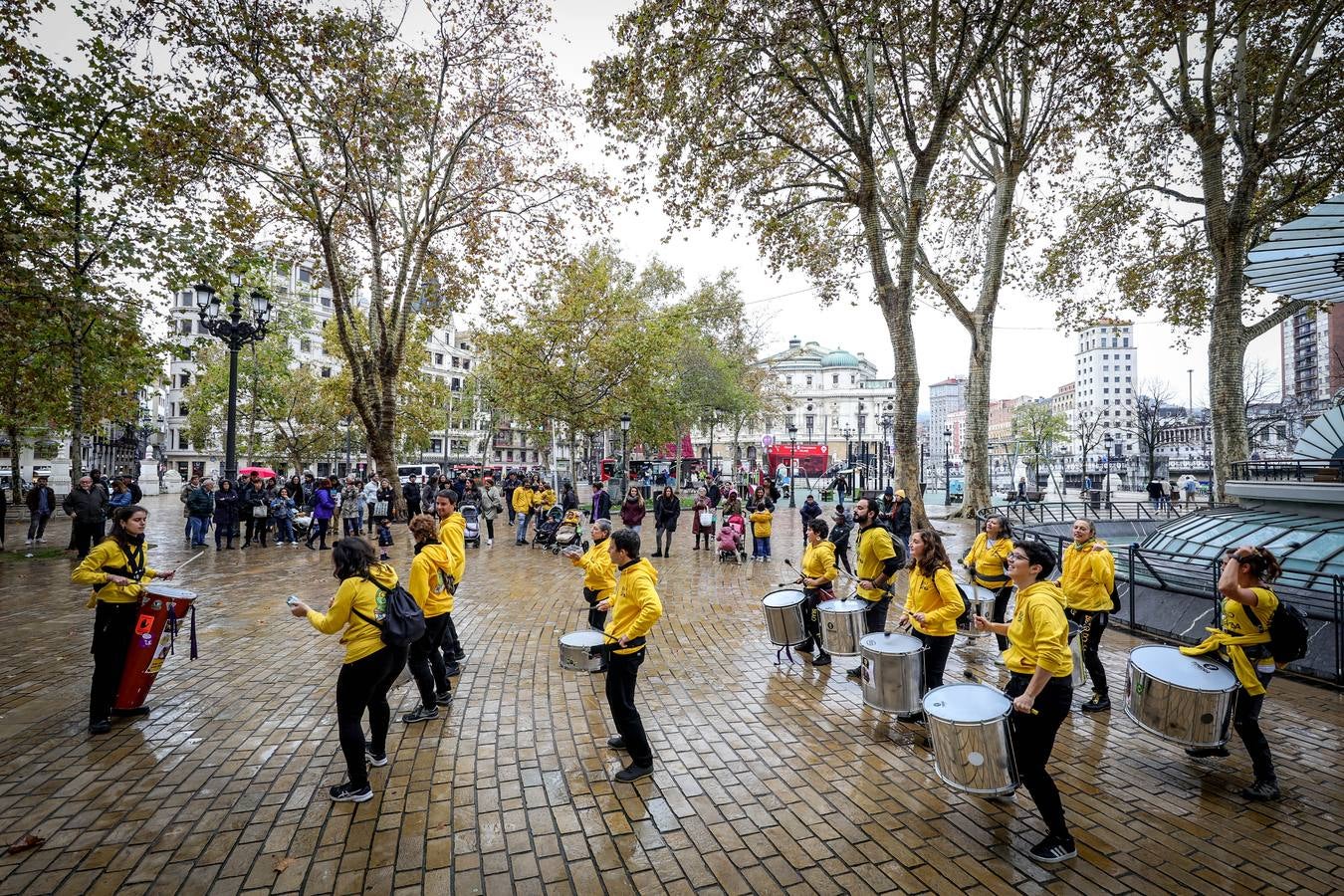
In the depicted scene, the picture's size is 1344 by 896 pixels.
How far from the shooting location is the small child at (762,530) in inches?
542

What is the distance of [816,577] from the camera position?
269 inches

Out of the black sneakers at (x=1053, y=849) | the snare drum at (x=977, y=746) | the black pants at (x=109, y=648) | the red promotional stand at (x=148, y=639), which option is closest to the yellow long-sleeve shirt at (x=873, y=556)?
the snare drum at (x=977, y=746)

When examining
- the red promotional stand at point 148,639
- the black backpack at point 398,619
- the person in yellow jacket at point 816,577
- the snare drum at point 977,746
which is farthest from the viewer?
the person in yellow jacket at point 816,577

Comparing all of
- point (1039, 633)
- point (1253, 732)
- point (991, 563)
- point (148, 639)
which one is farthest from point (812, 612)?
point (148, 639)

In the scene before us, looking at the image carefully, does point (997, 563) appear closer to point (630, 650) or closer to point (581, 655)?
point (630, 650)

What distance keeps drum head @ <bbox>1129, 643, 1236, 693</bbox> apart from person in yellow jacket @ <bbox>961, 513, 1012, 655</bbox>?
2.40 m

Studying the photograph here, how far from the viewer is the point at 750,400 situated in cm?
3962

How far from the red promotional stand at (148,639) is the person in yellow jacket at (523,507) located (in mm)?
11713

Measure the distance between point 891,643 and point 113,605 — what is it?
253 inches

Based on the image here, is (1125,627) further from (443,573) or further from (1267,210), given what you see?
(1267,210)

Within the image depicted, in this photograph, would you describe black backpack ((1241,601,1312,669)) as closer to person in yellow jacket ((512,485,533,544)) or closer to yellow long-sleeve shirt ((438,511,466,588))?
yellow long-sleeve shirt ((438,511,466,588))

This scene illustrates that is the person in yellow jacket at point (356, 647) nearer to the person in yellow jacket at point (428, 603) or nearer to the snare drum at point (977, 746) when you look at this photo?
the person in yellow jacket at point (428, 603)

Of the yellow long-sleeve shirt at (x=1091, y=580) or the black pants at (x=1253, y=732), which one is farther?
the yellow long-sleeve shirt at (x=1091, y=580)

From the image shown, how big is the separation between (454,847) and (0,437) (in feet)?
143
